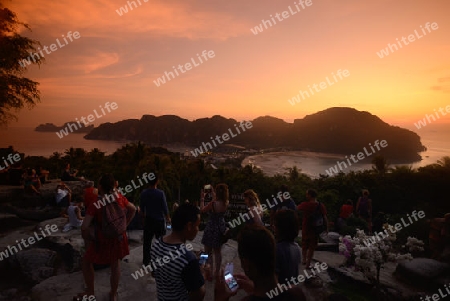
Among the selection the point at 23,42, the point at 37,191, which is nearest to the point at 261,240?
the point at 37,191

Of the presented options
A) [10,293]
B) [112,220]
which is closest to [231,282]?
[112,220]

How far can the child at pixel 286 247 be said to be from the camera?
2.92 m

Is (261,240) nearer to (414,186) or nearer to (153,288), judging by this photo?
(153,288)

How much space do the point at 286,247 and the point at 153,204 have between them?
323 cm

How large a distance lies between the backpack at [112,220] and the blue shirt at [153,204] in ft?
4.11

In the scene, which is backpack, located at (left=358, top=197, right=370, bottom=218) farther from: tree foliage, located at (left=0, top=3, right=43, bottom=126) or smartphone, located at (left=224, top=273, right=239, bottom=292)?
tree foliage, located at (left=0, top=3, right=43, bottom=126)

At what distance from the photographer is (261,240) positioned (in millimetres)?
1952

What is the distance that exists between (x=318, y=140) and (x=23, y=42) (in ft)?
605

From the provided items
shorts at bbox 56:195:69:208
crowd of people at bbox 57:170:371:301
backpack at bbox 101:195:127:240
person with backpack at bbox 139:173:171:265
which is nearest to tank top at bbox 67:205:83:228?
shorts at bbox 56:195:69:208

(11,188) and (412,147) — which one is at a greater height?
(11,188)

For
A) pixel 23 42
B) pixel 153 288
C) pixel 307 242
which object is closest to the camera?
pixel 153 288

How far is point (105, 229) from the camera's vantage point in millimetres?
3953

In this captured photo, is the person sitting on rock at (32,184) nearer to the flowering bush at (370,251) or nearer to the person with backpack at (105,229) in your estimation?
the person with backpack at (105,229)

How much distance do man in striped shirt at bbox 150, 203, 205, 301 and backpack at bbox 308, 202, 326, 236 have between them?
14.1 ft
